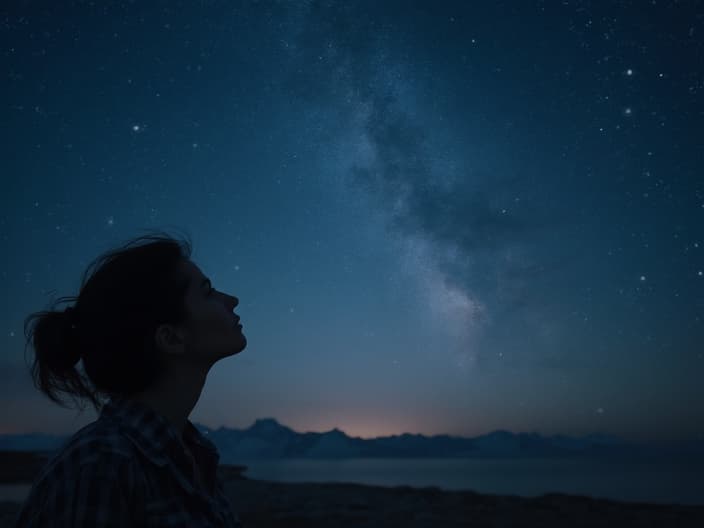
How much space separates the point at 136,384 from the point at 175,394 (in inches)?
7.5

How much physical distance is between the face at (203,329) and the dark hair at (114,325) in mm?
51

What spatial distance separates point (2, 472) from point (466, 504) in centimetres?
2550

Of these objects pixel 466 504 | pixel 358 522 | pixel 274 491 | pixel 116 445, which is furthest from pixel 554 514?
pixel 116 445

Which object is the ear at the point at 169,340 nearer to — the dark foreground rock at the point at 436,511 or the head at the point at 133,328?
the head at the point at 133,328

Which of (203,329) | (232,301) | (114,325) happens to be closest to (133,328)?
(114,325)

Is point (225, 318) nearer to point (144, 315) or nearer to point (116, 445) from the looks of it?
point (144, 315)

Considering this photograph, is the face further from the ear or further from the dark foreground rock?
the dark foreground rock

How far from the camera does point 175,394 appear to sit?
7.63 feet

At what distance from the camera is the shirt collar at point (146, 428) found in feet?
5.95

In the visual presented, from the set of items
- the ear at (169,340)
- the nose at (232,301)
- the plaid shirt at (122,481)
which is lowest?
the plaid shirt at (122,481)

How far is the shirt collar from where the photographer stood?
1.81 m

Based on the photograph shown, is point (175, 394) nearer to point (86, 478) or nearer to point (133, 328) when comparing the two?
point (133, 328)

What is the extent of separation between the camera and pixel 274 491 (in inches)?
582

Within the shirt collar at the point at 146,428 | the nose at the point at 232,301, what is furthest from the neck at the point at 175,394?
the nose at the point at 232,301
